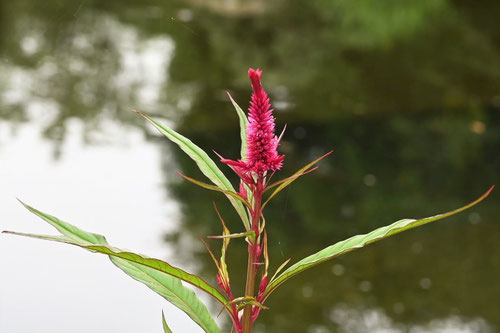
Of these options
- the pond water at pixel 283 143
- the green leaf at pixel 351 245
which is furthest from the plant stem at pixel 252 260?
the pond water at pixel 283 143

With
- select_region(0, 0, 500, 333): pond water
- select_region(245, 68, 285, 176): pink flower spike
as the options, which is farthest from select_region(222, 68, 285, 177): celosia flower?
select_region(0, 0, 500, 333): pond water

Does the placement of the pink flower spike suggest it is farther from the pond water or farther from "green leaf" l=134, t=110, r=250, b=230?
the pond water

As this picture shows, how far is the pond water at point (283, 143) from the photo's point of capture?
3.05 metres

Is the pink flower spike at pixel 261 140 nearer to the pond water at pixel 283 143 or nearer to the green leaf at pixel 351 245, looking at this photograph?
the green leaf at pixel 351 245

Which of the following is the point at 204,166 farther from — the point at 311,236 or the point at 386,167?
the point at 386,167

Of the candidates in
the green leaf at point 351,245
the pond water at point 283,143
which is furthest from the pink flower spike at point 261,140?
the pond water at point 283,143

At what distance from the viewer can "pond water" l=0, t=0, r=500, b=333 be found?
3.05 meters

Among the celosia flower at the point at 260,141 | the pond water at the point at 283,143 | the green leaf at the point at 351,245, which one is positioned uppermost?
the pond water at the point at 283,143

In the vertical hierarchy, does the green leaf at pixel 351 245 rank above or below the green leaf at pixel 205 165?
below

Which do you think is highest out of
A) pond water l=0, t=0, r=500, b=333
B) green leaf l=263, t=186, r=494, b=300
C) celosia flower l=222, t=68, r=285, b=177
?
pond water l=0, t=0, r=500, b=333

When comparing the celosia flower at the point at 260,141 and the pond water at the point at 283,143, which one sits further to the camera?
the pond water at the point at 283,143

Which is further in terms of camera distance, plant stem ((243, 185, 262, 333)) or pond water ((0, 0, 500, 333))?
pond water ((0, 0, 500, 333))

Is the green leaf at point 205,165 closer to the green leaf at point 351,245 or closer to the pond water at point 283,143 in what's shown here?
the green leaf at point 351,245

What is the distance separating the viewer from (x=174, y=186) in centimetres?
378
